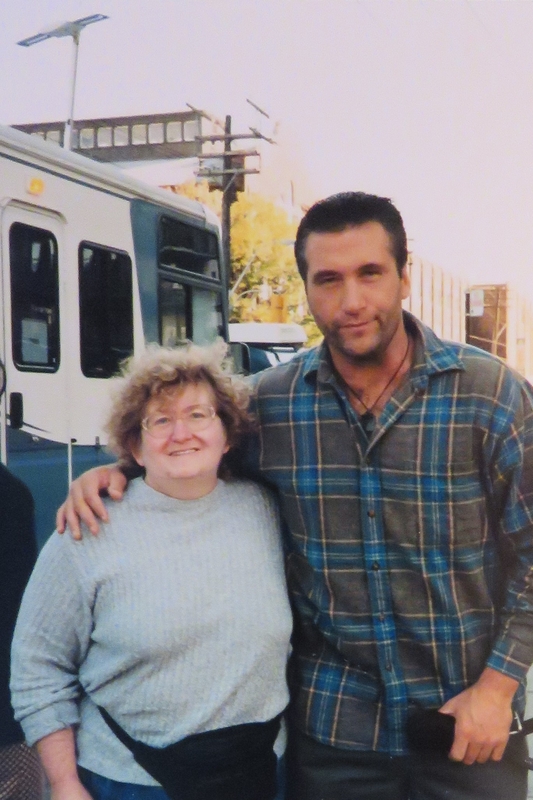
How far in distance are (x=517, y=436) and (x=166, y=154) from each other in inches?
2394

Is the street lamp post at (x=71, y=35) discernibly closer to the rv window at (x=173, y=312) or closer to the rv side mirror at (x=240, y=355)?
the rv side mirror at (x=240, y=355)

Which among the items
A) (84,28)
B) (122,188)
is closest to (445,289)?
(84,28)

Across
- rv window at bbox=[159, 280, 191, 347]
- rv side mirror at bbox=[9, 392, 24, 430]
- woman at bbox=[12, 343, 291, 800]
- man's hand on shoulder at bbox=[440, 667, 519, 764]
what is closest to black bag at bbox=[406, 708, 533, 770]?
man's hand on shoulder at bbox=[440, 667, 519, 764]

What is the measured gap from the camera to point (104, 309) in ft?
21.5

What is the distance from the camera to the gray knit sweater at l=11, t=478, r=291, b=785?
6.73ft

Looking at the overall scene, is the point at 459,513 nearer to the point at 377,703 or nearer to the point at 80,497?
the point at 377,703

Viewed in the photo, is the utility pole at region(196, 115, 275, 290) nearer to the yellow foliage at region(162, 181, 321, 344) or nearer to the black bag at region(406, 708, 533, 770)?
the yellow foliage at region(162, 181, 321, 344)

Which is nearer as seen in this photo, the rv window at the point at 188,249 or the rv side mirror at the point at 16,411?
the rv side mirror at the point at 16,411

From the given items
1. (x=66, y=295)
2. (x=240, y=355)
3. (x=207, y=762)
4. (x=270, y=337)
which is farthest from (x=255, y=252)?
(x=207, y=762)

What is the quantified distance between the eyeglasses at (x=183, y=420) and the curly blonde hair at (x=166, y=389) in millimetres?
29

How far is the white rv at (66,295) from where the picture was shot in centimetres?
557

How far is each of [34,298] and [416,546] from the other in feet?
13.2

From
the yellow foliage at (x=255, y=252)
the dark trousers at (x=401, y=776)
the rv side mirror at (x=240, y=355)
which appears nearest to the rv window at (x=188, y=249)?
the rv side mirror at (x=240, y=355)

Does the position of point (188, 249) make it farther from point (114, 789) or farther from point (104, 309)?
point (114, 789)
